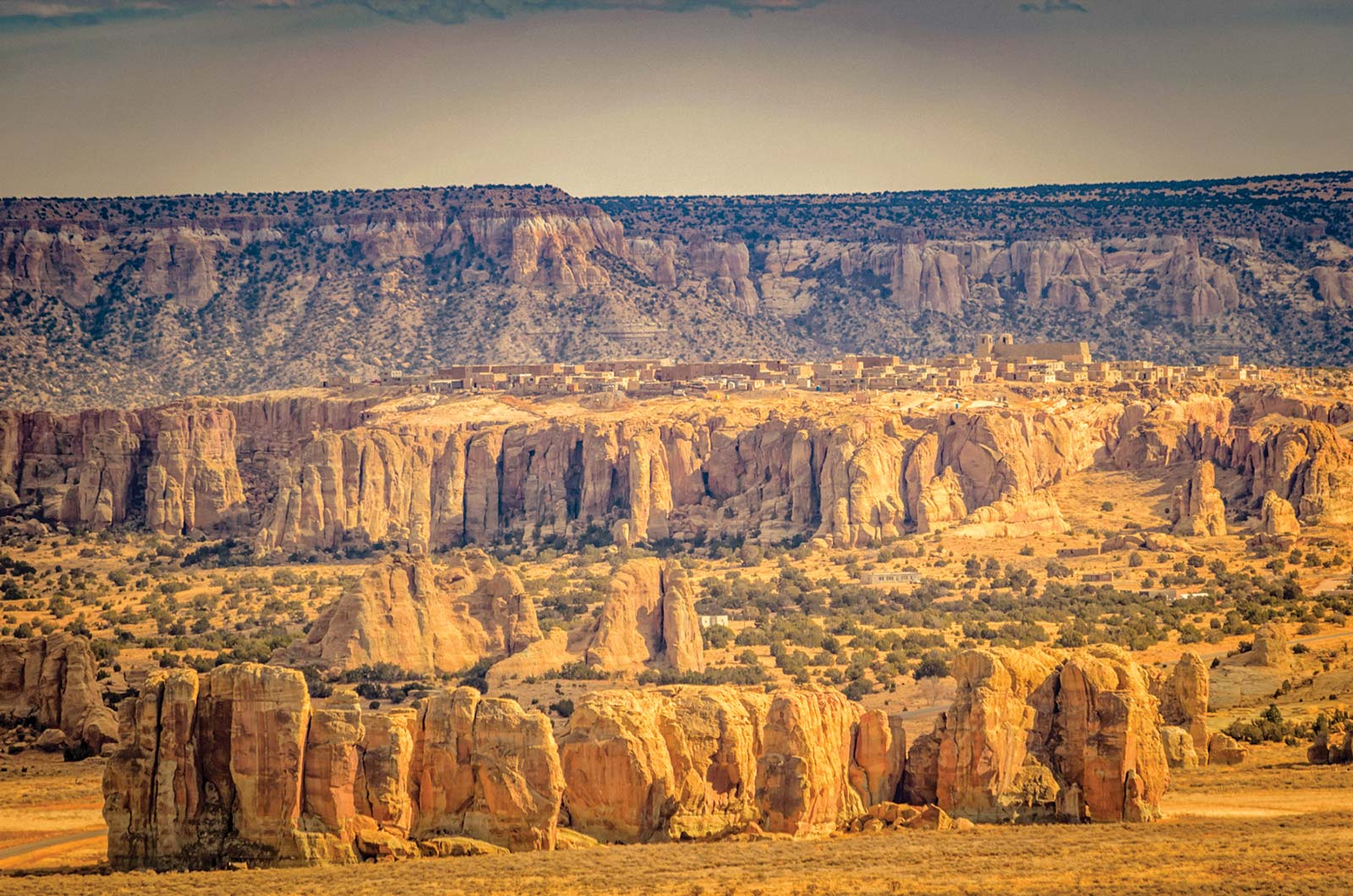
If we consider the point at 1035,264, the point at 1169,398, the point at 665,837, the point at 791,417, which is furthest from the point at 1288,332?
the point at 665,837

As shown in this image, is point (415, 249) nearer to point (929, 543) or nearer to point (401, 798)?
point (929, 543)

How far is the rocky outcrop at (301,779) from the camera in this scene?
142 feet

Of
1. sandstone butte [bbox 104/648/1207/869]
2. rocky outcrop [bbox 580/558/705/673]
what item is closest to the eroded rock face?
sandstone butte [bbox 104/648/1207/869]

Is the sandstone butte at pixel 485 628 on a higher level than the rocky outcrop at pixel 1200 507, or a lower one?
lower

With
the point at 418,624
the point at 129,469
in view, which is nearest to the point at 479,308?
the point at 129,469

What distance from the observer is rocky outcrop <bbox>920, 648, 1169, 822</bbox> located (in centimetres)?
4550

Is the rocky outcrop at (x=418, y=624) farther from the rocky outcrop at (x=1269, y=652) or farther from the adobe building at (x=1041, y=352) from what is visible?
the adobe building at (x=1041, y=352)

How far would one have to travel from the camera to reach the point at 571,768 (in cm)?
4431

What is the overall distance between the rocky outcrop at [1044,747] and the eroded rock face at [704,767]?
1894 millimetres

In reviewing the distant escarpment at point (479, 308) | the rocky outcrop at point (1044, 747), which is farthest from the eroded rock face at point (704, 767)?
the distant escarpment at point (479, 308)

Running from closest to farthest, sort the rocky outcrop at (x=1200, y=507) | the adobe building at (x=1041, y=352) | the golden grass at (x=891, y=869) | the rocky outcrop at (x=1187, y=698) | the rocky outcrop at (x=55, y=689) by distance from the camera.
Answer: the golden grass at (x=891, y=869), the rocky outcrop at (x=1187, y=698), the rocky outcrop at (x=55, y=689), the rocky outcrop at (x=1200, y=507), the adobe building at (x=1041, y=352)

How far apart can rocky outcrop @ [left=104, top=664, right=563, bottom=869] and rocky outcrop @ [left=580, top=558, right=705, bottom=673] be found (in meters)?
23.8

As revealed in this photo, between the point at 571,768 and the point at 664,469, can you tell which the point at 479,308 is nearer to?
the point at 664,469

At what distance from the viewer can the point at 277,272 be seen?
19688cm
